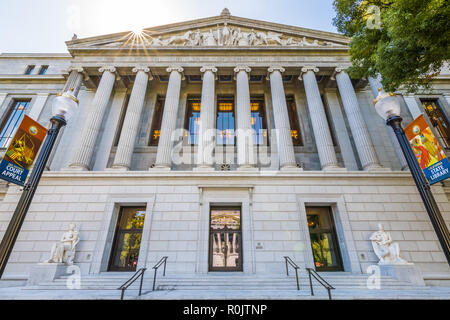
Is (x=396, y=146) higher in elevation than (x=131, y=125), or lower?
lower

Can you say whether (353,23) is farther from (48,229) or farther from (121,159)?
(48,229)

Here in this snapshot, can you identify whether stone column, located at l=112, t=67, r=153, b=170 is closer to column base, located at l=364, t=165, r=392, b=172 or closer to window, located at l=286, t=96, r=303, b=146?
window, located at l=286, t=96, r=303, b=146

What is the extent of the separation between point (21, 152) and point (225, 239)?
902 cm

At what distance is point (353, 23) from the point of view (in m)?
9.77

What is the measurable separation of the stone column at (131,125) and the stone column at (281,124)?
8.76 meters

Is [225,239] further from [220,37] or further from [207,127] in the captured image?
[220,37]

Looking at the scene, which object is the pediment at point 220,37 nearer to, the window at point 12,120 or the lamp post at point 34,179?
the window at point 12,120

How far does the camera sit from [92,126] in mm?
13266

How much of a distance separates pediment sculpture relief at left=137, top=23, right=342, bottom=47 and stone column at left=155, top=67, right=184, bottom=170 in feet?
9.19

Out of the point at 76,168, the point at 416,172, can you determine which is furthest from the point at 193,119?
the point at 416,172

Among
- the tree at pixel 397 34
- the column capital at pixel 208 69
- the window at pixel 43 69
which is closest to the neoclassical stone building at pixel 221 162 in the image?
the column capital at pixel 208 69

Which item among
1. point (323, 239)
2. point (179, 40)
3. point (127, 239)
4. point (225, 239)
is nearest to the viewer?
point (225, 239)

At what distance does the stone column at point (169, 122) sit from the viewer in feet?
41.1

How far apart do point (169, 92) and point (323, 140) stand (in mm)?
→ 10246
